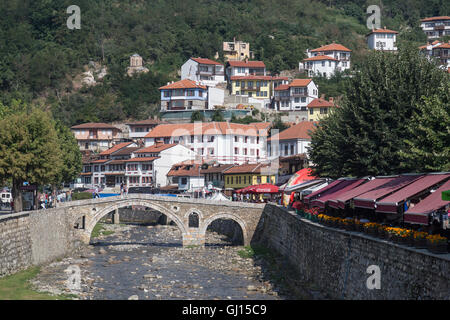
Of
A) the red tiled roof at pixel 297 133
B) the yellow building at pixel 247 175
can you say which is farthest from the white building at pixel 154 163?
the red tiled roof at pixel 297 133

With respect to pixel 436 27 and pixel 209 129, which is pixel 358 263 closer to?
pixel 209 129

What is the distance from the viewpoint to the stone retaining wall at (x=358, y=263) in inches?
938

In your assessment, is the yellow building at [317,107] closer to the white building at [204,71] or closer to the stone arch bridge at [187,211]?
the white building at [204,71]

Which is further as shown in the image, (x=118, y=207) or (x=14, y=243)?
(x=118, y=207)

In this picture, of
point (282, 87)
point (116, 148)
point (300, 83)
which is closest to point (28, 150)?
point (116, 148)

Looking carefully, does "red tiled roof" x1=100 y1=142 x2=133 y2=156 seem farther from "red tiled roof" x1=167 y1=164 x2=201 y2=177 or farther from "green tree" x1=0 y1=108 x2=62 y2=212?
"green tree" x1=0 y1=108 x2=62 y2=212

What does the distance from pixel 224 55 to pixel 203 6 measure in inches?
1144

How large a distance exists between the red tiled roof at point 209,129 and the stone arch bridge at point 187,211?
4043 cm

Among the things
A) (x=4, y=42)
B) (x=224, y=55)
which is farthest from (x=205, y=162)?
(x=4, y=42)

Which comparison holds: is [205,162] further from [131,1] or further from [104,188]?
[131,1]

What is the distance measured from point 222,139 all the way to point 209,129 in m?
2.71

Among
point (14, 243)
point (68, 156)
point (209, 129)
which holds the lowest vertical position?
point (14, 243)

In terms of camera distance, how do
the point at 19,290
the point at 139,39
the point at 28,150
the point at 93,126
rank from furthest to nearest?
1. the point at 139,39
2. the point at 93,126
3. the point at 28,150
4. the point at 19,290

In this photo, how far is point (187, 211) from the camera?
213ft
